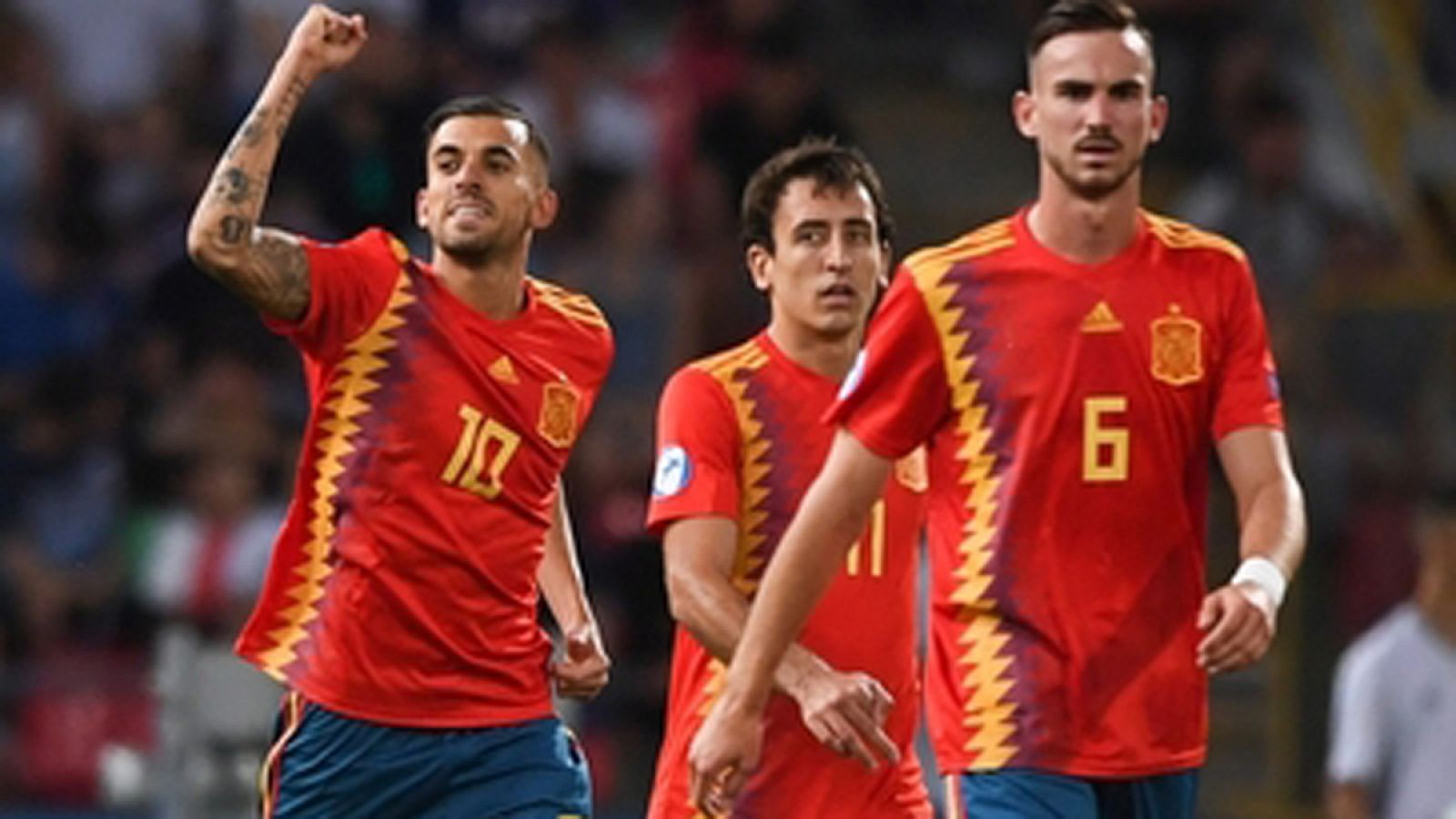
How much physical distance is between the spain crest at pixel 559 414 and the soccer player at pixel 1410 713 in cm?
347

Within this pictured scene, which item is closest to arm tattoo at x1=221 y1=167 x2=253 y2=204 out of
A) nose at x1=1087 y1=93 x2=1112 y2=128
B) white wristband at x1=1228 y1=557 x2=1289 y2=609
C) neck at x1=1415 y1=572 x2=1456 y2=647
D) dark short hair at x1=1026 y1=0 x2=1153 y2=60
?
dark short hair at x1=1026 y1=0 x2=1153 y2=60

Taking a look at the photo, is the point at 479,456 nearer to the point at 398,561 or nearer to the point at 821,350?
the point at 398,561

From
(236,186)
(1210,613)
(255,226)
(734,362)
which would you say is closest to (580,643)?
(734,362)

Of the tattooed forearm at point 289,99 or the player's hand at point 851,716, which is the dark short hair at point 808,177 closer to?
the tattooed forearm at point 289,99

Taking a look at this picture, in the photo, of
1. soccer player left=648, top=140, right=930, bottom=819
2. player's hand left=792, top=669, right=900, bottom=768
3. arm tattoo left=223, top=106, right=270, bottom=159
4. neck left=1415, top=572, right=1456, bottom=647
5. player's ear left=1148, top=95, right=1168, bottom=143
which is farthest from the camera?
neck left=1415, top=572, right=1456, bottom=647

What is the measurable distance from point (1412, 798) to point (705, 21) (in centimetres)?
593

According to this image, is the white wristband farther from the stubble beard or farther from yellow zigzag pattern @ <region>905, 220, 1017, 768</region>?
the stubble beard

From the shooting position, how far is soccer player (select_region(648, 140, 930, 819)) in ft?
21.4

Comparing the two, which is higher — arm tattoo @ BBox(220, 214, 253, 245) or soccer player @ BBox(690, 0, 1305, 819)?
arm tattoo @ BBox(220, 214, 253, 245)

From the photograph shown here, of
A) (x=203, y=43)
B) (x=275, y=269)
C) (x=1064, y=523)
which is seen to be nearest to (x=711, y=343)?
(x=203, y=43)

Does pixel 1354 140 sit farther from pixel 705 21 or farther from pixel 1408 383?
pixel 705 21

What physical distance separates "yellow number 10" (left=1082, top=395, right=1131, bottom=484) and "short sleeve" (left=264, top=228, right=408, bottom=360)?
1.78 meters

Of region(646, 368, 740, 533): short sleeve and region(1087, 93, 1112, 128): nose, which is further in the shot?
region(646, 368, 740, 533): short sleeve

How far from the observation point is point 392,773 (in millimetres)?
6547
